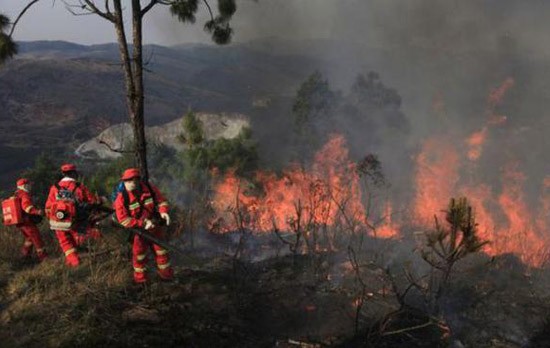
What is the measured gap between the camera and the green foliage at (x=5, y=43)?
769cm

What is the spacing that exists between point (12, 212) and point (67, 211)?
122cm

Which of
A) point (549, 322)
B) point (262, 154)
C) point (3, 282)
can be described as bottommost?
point (549, 322)

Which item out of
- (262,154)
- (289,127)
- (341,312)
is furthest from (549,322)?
(289,127)

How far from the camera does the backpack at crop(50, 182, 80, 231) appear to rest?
7633mm

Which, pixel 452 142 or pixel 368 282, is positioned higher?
pixel 452 142

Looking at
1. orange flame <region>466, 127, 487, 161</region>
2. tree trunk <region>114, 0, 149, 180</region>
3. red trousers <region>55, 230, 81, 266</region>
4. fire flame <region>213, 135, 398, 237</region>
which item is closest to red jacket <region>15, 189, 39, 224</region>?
red trousers <region>55, 230, 81, 266</region>

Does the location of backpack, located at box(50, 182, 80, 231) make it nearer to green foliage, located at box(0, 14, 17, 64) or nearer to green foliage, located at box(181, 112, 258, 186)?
green foliage, located at box(0, 14, 17, 64)

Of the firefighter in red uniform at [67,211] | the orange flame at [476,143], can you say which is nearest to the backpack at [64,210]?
the firefighter in red uniform at [67,211]

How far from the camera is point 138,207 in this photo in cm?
702

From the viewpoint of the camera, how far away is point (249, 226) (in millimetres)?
13711

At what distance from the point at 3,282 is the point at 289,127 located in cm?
1908

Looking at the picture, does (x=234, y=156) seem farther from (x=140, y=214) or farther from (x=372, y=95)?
(x=372, y=95)

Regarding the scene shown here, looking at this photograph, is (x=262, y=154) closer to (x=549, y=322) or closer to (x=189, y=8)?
(x=189, y=8)

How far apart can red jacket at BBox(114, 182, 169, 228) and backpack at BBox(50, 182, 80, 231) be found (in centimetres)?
135
